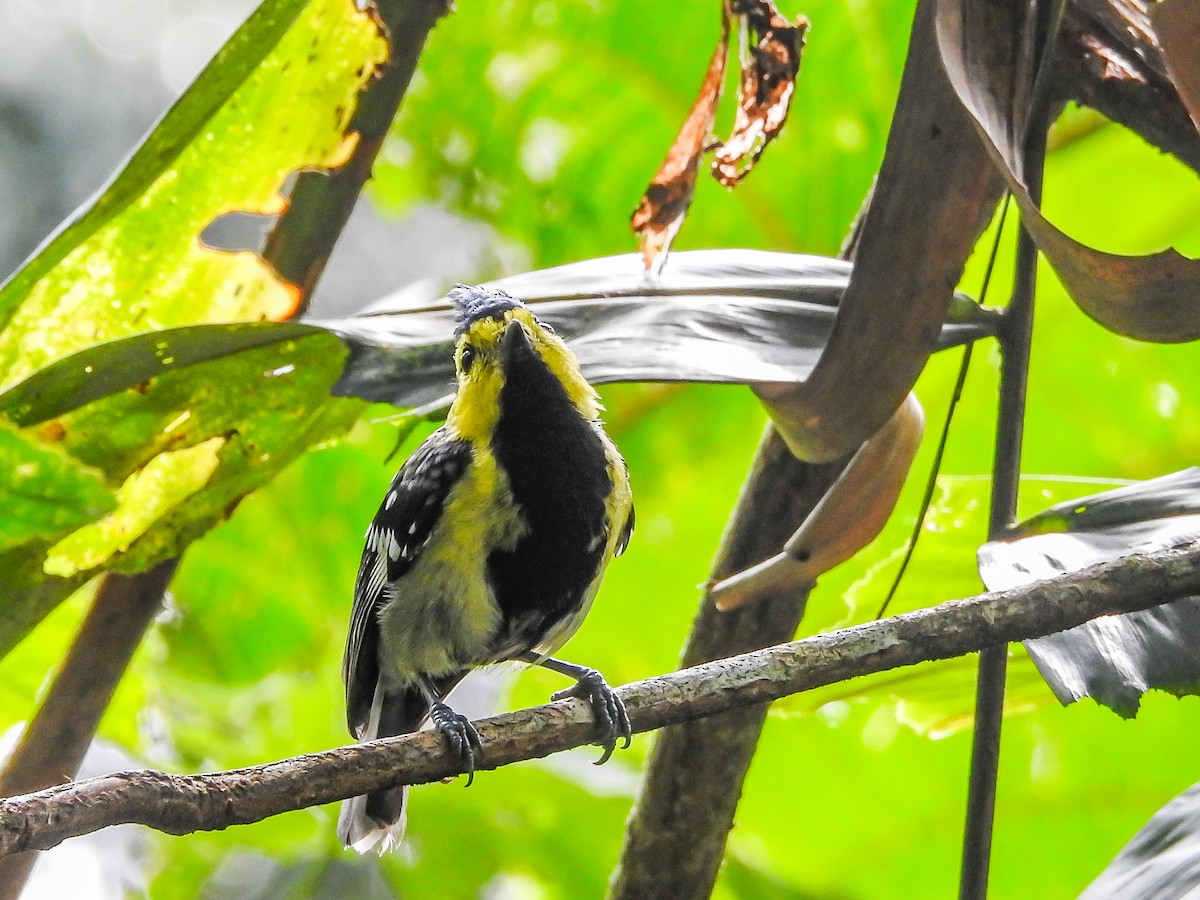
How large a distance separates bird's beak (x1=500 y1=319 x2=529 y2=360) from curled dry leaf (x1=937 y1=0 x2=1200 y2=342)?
1.83 feet

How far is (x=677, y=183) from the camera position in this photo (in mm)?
1276

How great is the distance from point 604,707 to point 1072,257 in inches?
23.7

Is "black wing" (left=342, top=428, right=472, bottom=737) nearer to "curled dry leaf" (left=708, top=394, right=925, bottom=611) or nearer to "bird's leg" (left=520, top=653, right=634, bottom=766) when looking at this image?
"bird's leg" (left=520, top=653, right=634, bottom=766)

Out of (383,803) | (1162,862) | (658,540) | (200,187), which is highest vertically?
(658,540)

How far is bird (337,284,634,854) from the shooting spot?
1.36 m

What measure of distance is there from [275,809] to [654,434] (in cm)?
164

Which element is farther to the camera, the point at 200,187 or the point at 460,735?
the point at 200,187

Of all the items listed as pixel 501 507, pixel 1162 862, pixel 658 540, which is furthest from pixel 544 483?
pixel 658 540

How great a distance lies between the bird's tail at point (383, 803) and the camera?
1.66 metres

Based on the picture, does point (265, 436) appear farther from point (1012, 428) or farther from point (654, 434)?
point (654, 434)

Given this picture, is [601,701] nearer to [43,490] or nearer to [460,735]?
[460,735]

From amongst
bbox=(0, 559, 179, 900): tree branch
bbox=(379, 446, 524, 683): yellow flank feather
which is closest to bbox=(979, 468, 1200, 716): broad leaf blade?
bbox=(379, 446, 524, 683): yellow flank feather

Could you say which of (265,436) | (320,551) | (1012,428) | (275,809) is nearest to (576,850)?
(320,551)

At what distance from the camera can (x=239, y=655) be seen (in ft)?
7.72
